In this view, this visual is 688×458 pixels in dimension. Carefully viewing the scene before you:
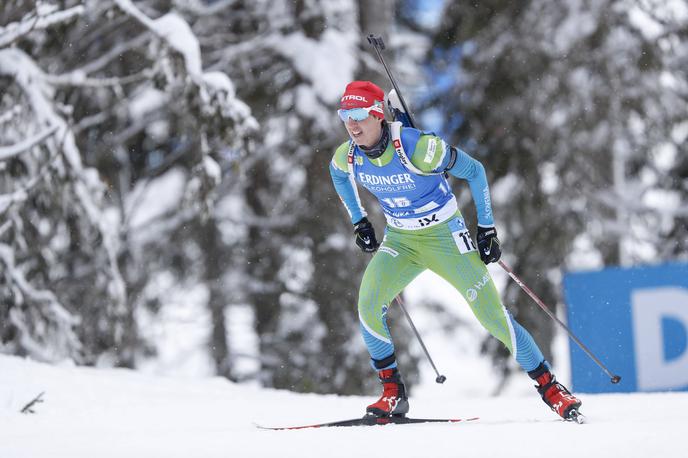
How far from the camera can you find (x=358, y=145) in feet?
20.1

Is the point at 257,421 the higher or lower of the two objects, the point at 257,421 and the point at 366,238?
the lower

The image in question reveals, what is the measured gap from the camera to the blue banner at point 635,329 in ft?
30.6

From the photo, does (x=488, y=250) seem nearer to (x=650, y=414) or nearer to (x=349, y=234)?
(x=650, y=414)

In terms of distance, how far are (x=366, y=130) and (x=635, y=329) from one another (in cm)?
455

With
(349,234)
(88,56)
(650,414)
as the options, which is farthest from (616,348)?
(88,56)

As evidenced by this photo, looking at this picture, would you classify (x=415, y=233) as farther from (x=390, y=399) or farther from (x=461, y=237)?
(x=390, y=399)

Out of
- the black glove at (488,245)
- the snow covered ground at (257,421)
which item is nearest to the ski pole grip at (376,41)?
the black glove at (488,245)

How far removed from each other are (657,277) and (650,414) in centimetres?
330

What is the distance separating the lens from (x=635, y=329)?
30.9ft

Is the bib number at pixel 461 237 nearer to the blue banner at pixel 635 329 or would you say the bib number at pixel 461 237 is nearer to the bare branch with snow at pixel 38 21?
the blue banner at pixel 635 329

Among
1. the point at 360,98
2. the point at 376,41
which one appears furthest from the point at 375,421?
the point at 376,41

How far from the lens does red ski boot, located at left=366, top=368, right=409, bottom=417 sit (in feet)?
20.8

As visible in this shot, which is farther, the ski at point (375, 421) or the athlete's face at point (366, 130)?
the ski at point (375, 421)

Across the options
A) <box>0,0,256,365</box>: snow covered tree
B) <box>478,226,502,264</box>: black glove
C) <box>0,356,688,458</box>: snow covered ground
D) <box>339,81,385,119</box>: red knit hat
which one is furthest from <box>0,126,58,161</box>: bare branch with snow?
<box>478,226,502,264</box>: black glove
